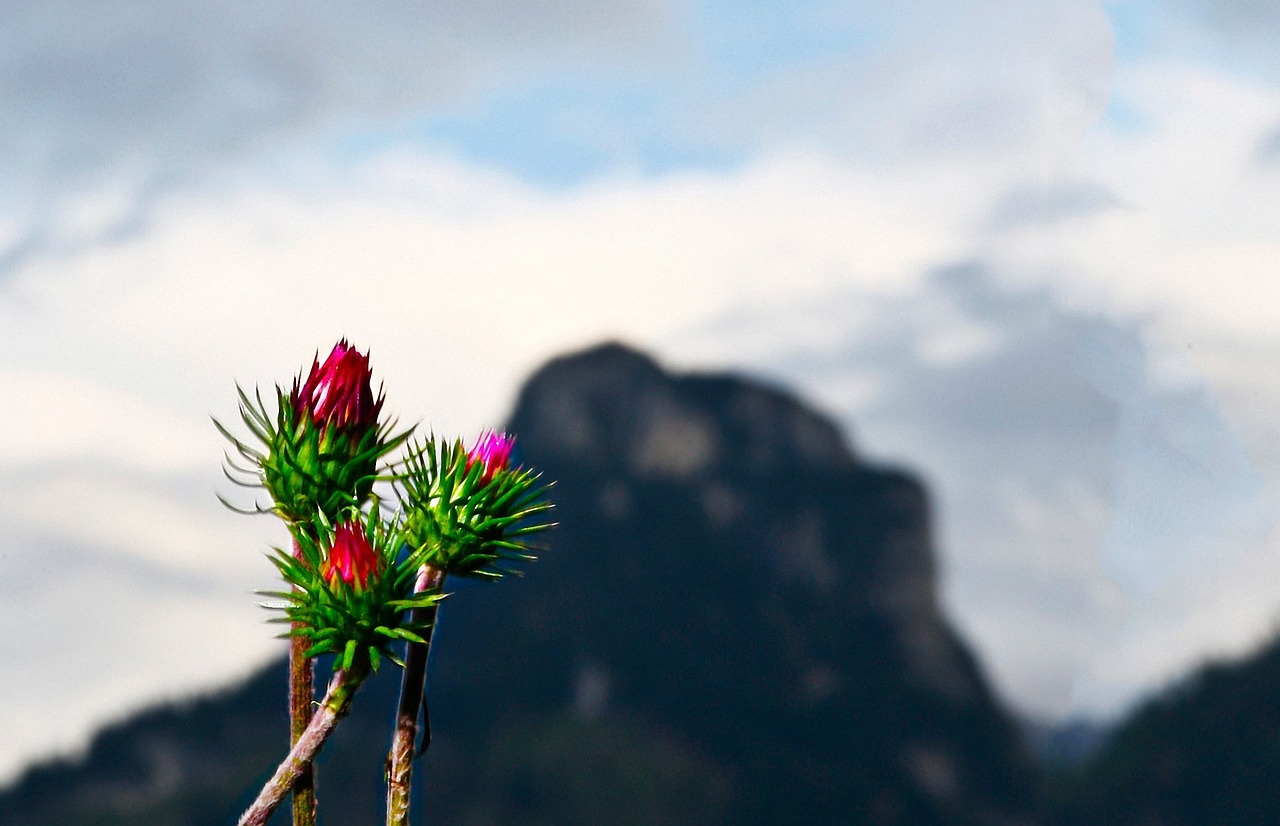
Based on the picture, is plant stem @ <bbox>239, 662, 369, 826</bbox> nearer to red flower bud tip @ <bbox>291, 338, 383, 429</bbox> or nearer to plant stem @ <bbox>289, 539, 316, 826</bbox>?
plant stem @ <bbox>289, 539, 316, 826</bbox>

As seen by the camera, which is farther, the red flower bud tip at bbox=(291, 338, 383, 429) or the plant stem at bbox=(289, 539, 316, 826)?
the red flower bud tip at bbox=(291, 338, 383, 429)

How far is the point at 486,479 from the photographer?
64.1 inches

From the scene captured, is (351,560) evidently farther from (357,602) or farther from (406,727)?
(406,727)

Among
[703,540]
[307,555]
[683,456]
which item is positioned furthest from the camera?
[683,456]

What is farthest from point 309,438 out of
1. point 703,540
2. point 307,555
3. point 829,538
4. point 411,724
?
point 829,538

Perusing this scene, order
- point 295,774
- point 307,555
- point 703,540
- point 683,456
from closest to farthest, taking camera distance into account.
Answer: point 295,774
point 307,555
point 703,540
point 683,456

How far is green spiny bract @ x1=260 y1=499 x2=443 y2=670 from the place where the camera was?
1467 millimetres

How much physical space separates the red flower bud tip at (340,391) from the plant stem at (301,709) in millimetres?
278

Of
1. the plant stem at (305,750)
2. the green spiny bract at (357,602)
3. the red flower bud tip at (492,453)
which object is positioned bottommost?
the plant stem at (305,750)

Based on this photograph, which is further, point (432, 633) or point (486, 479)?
point (486, 479)

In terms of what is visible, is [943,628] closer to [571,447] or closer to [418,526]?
[571,447]

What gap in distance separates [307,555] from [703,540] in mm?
28145

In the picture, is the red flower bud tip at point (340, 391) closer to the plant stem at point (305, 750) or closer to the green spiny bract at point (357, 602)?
the green spiny bract at point (357, 602)

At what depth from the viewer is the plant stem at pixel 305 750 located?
4.58 feet
